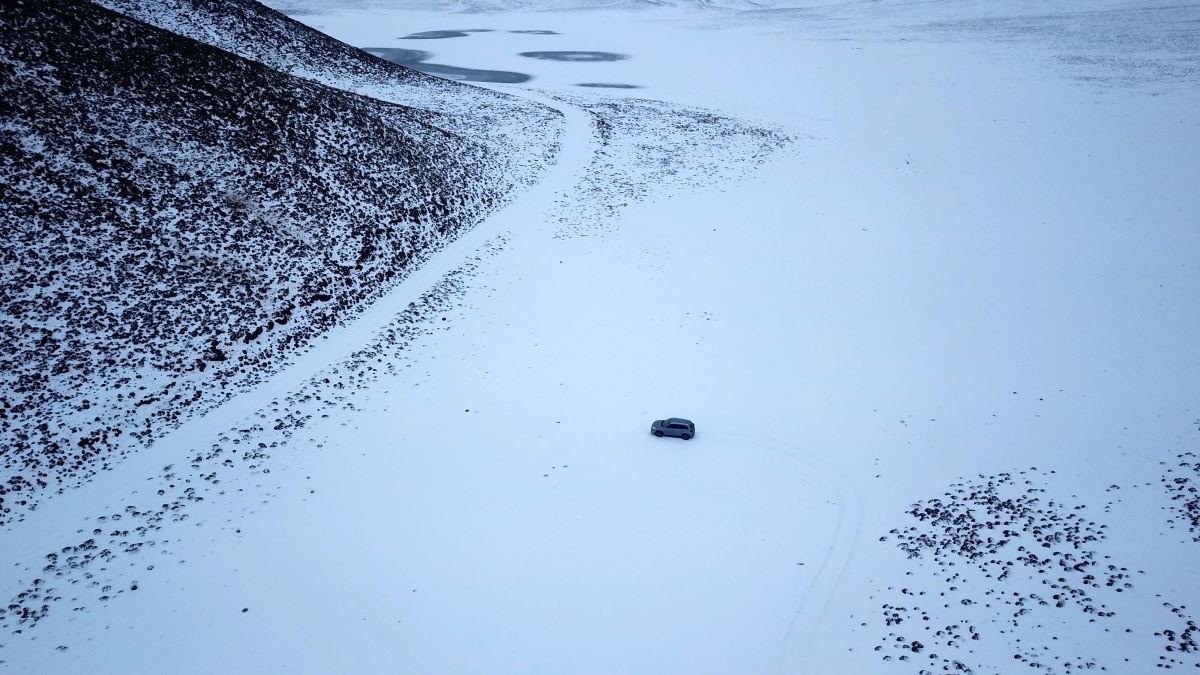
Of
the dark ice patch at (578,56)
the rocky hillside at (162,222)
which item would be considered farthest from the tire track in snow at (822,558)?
the dark ice patch at (578,56)

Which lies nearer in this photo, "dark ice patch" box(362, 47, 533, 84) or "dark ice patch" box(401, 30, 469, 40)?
"dark ice patch" box(362, 47, 533, 84)

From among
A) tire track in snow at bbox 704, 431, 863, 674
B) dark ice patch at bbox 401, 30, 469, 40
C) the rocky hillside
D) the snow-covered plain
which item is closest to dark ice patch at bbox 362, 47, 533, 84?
dark ice patch at bbox 401, 30, 469, 40

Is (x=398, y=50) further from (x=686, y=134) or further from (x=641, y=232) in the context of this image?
(x=641, y=232)

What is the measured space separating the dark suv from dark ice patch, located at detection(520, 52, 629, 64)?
64126mm

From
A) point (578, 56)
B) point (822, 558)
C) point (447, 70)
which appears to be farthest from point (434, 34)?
point (822, 558)

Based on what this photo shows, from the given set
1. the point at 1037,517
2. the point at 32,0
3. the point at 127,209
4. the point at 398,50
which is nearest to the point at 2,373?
the point at 127,209

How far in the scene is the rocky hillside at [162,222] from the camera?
17.0m

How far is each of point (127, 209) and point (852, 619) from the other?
2621cm

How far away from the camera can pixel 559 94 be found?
57906mm

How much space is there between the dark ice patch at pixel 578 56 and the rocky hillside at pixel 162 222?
142ft

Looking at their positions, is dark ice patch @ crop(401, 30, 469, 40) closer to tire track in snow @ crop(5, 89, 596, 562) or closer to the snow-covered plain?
tire track in snow @ crop(5, 89, 596, 562)

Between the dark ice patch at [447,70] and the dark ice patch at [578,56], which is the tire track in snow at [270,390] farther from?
the dark ice patch at [578,56]

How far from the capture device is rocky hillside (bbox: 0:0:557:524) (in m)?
17.0

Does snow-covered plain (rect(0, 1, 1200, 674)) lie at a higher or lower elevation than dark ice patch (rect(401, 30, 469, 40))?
lower
